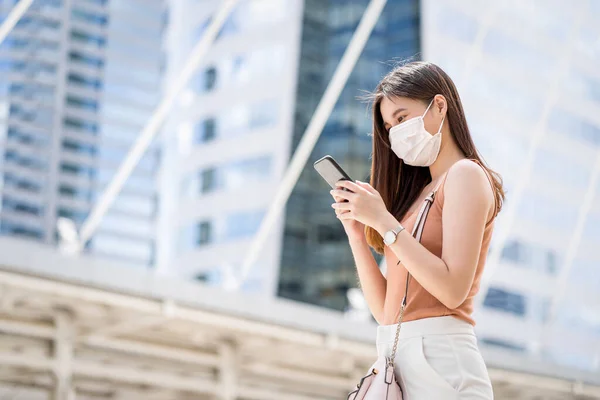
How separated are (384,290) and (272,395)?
8.92m

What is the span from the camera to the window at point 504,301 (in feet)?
132

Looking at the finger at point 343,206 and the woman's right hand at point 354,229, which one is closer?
the finger at point 343,206

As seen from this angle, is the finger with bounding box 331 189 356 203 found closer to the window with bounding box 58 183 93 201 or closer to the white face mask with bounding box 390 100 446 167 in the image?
the white face mask with bounding box 390 100 446 167

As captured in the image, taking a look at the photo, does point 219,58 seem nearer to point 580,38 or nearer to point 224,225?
point 224,225

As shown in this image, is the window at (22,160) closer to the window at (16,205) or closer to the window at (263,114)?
the window at (16,205)

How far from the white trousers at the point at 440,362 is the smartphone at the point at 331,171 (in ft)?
0.96

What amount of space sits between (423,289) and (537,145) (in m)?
38.7

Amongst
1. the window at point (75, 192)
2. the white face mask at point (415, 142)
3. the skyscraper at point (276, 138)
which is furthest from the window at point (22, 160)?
the white face mask at point (415, 142)

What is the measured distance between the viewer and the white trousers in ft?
5.25

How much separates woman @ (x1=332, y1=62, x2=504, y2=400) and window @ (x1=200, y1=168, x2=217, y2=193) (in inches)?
1565

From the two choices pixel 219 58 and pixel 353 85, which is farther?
pixel 219 58

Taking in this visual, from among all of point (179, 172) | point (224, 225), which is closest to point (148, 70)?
point (179, 172)

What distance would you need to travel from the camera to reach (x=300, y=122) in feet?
122

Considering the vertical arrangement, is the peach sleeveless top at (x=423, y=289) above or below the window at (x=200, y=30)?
below
